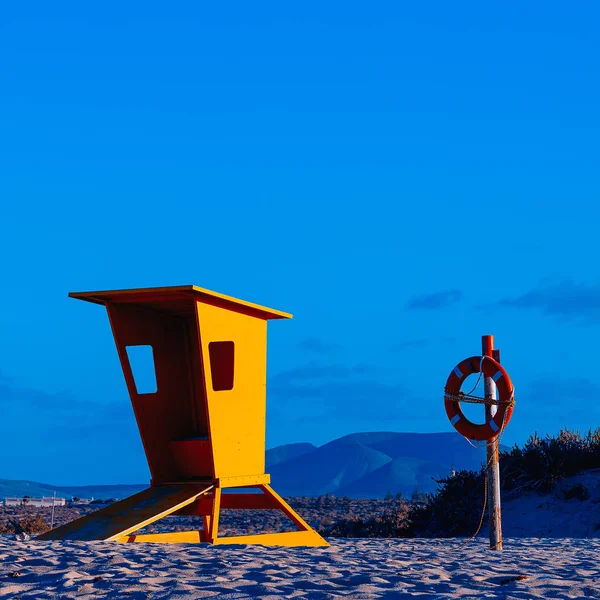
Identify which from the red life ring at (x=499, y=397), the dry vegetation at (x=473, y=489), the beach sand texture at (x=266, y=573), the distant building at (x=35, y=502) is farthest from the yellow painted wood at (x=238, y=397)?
the distant building at (x=35, y=502)

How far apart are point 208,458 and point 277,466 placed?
90641 mm

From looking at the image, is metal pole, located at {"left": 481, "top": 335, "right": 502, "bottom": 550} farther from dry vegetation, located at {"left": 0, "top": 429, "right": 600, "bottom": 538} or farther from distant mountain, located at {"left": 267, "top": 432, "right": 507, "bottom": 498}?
distant mountain, located at {"left": 267, "top": 432, "right": 507, "bottom": 498}

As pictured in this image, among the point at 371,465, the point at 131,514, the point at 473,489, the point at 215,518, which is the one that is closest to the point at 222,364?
the point at 215,518

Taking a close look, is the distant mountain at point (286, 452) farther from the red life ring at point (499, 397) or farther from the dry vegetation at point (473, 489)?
the red life ring at point (499, 397)

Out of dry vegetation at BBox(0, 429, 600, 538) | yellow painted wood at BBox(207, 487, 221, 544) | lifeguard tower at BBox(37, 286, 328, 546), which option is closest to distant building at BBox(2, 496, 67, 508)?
dry vegetation at BBox(0, 429, 600, 538)

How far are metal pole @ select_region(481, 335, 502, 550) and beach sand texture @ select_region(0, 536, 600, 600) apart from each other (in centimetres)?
184

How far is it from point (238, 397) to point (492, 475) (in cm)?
278

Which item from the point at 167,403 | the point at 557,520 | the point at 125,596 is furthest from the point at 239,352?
the point at 557,520

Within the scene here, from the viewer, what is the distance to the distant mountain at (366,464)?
83188 mm

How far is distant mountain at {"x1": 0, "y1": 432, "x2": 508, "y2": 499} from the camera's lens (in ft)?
273

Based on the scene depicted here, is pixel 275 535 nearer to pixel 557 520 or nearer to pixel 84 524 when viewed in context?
pixel 84 524

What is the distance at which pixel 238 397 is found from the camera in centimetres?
859

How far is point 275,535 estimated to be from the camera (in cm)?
838

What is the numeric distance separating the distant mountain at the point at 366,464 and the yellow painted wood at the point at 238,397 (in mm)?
70689
